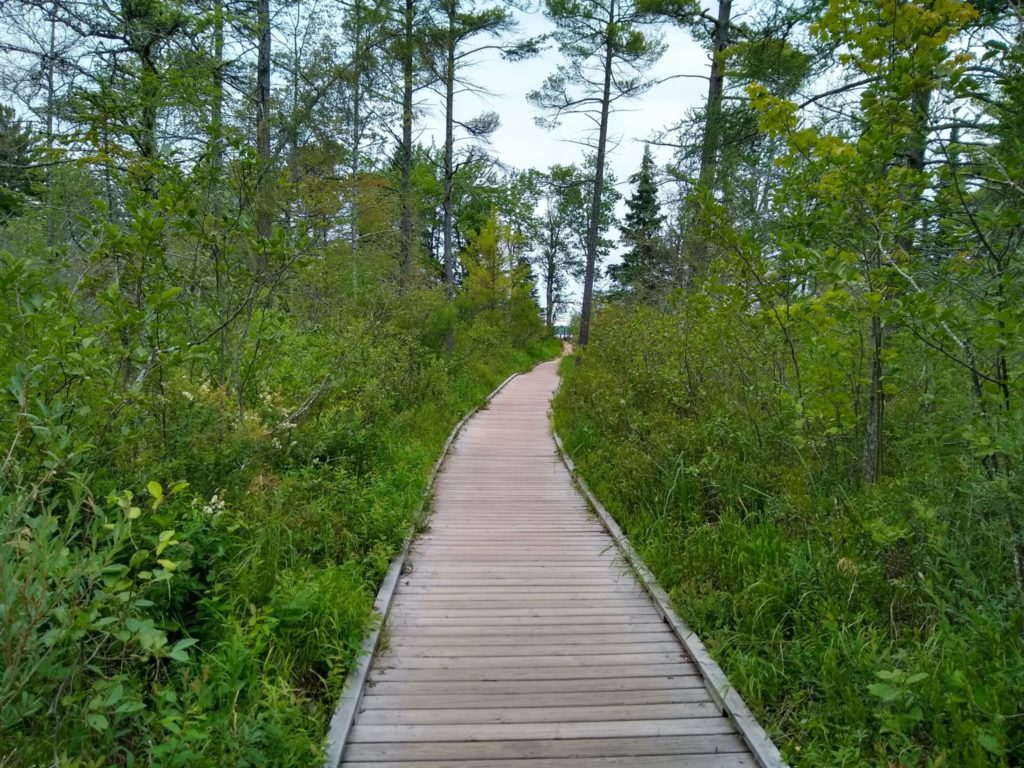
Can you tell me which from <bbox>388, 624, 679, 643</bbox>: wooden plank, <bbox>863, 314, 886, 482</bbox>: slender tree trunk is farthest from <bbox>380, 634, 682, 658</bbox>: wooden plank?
<bbox>863, 314, 886, 482</bbox>: slender tree trunk

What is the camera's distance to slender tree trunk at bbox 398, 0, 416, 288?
46.1 feet

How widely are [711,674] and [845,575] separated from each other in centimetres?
101

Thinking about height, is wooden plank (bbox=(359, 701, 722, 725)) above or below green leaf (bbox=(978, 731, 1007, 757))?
below

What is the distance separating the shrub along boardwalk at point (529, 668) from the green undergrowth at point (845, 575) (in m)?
0.33

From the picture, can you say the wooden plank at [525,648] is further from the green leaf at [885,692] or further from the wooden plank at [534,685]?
the green leaf at [885,692]

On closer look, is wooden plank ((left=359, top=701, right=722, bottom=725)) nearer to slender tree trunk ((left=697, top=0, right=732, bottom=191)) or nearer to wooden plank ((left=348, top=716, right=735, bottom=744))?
wooden plank ((left=348, top=716, right=735, bottom=744))

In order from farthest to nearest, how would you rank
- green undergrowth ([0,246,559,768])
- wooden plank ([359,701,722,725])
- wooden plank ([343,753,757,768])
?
wooden plank ([359,701,722,725]), wooden plank ([343,753,757,768]), green undergrowth ([0,246,559,768])

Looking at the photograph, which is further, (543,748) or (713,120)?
(713,120)

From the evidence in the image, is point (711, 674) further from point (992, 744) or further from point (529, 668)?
point (992, 744)

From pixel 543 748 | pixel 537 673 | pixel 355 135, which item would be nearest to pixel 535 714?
pixel 543 748

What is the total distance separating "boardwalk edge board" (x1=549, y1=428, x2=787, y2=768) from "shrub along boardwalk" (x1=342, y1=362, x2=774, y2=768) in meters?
0.06

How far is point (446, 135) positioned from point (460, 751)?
15.8 meters

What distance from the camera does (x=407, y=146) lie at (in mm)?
15164

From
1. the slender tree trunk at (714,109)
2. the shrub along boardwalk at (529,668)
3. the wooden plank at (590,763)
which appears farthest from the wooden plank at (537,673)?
the slender tree trunk at (714,109)
